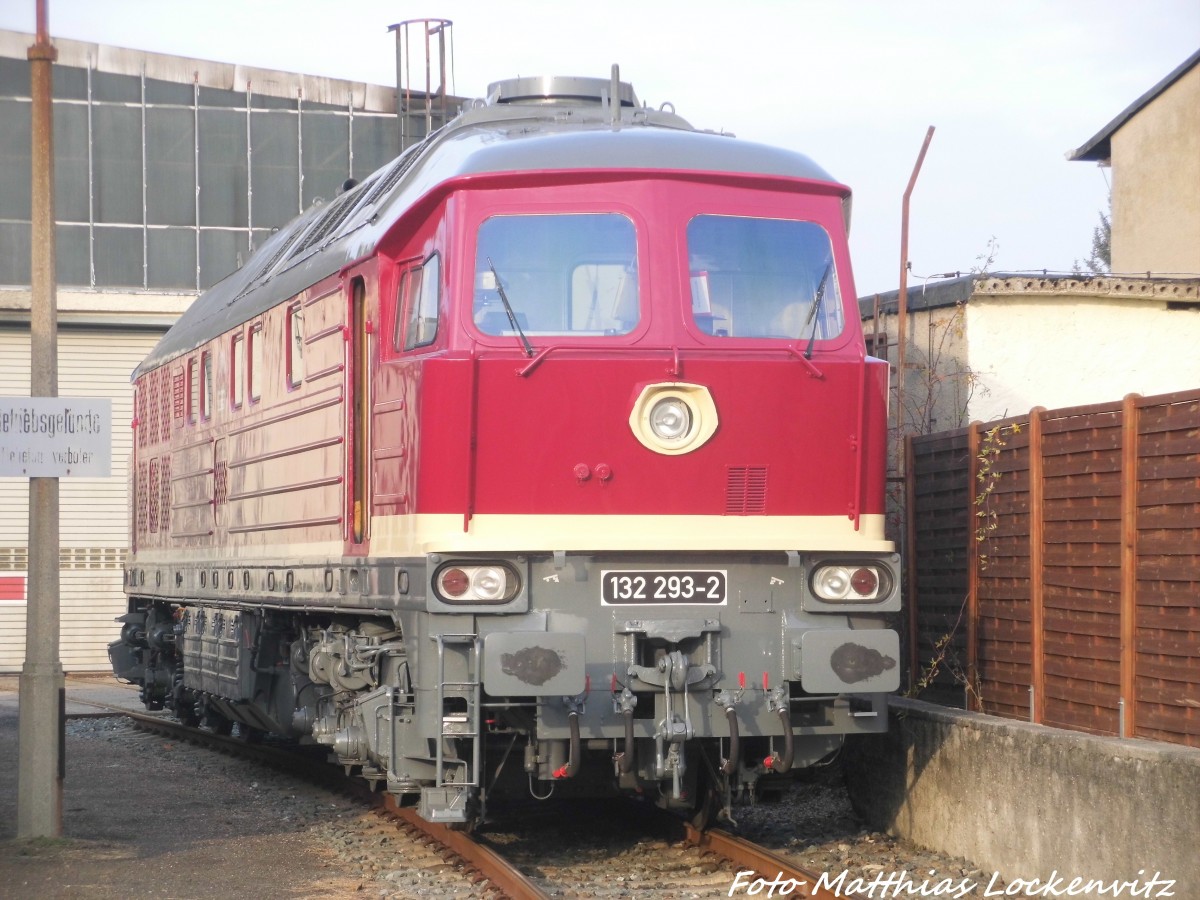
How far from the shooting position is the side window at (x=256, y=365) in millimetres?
11250

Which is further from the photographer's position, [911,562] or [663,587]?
[911,562]

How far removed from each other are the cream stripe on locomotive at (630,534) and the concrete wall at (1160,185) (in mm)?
15964

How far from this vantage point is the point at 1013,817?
26.0 feet

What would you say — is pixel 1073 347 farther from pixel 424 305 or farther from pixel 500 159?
pixel 424 305

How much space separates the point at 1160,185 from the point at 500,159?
17.6 metres

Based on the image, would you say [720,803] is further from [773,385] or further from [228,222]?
[228,222]

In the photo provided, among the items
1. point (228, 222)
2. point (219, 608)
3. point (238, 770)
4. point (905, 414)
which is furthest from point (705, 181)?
point (228, 222)

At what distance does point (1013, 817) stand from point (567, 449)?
2.78m

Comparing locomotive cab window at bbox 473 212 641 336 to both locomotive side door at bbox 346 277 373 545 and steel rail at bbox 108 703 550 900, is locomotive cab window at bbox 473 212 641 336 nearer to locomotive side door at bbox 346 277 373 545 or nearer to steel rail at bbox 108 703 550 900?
locomotive side door at bbox 346 277 373 545

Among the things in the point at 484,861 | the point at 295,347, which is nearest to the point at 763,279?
the point at 484,861

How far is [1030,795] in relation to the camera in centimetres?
780

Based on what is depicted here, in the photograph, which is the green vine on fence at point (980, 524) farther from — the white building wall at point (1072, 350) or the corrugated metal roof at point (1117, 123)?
the corrugated metal roof at point (1117, 123)

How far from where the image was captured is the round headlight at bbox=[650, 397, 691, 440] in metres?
8.00

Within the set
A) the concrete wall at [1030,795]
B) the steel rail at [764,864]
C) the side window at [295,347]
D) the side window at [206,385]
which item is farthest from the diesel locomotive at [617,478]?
the side window at [206,385]
